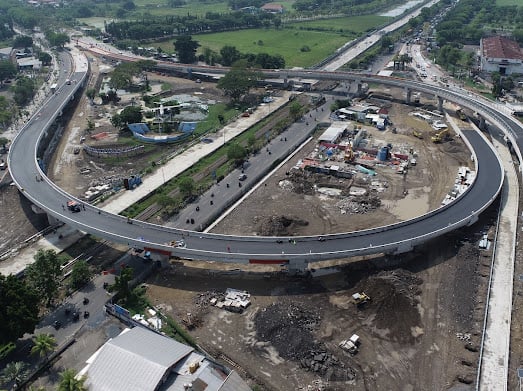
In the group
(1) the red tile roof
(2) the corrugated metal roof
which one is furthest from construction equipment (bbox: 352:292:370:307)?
(1) the red tile roof

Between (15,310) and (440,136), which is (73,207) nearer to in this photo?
(15,310)

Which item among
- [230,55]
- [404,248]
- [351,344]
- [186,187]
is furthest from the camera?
[230,55]

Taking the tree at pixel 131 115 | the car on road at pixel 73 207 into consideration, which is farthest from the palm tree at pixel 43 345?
the tree at pixel 131 115

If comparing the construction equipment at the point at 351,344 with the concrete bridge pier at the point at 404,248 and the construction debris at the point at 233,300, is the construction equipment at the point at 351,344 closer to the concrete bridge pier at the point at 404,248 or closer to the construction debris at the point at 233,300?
the construction debris at the point at 233,300

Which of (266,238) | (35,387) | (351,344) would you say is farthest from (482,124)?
(35,387)

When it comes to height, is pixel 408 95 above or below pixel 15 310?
below

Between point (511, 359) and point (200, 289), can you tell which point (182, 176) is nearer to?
point (200, 289)

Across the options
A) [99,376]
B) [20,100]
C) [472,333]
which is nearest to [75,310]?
[99,376]
